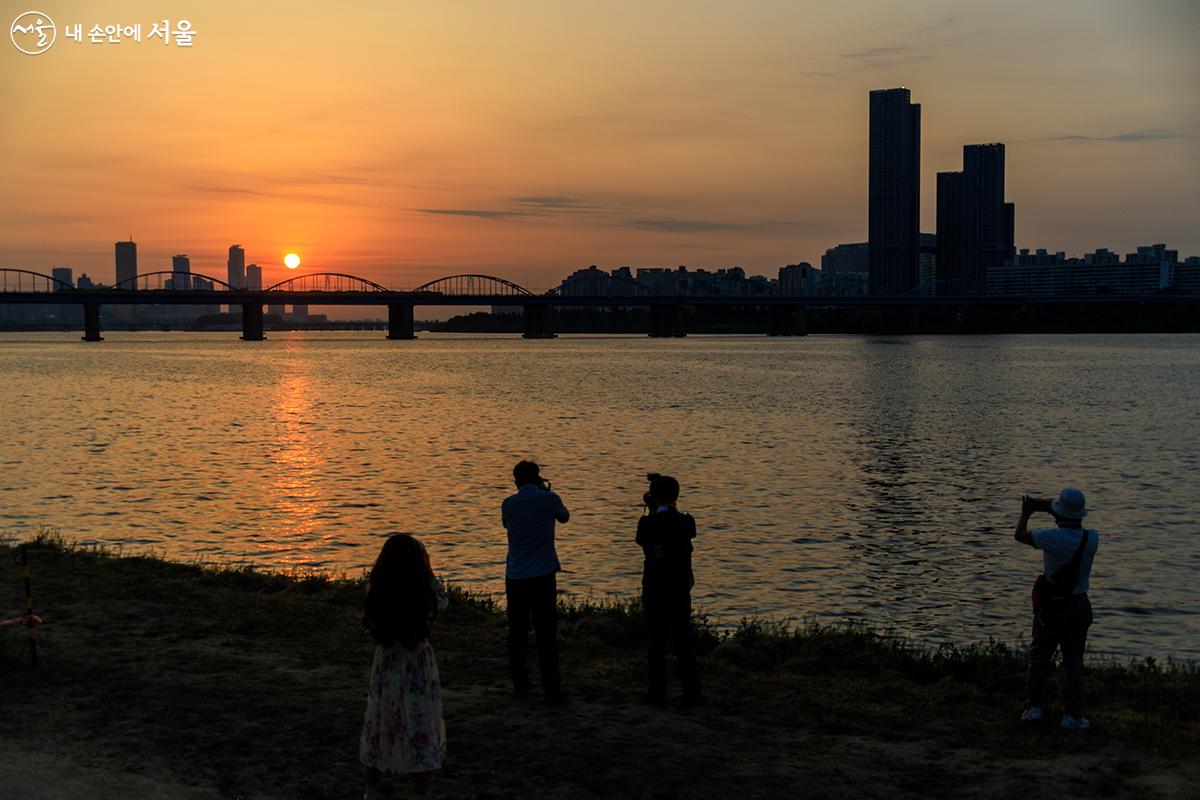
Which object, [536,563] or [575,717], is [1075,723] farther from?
[536,563]

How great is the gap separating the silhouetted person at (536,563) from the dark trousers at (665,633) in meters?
1.04

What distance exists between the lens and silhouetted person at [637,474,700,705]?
38.0 ft

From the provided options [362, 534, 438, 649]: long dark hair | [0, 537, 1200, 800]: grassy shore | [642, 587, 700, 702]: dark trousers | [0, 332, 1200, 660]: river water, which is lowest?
[0, 332, 1200, 660]: river water

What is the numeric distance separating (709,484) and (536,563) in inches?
994

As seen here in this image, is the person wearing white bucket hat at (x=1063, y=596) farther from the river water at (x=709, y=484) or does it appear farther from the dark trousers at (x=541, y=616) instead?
the river water at (x=709, y=484)

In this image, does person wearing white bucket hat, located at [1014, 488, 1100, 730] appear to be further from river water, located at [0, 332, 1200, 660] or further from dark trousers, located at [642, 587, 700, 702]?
river water, located at [0, 332, 1200, 660]

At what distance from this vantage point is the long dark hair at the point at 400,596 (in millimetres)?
9094

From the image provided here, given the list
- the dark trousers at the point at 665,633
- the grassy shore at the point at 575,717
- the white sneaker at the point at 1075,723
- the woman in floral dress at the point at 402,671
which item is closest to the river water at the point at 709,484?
the grassy shore at the point at 575,717

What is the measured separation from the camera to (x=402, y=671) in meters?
9.22

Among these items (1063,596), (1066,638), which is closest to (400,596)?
(1063,596)

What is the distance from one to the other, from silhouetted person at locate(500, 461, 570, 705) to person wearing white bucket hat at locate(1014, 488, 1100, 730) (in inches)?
192

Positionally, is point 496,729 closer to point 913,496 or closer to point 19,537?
point 19,537

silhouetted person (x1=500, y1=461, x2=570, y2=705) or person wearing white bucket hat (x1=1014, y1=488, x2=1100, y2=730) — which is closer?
person wearing white bucket hat (x1=1014, y1=488, x2=1100, y2=730)

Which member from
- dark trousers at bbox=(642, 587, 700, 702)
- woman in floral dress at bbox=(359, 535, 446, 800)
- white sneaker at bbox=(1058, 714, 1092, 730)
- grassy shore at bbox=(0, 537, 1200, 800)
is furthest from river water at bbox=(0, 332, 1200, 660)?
woman in floral dress at bbox=(359, 535, 446, 800)
